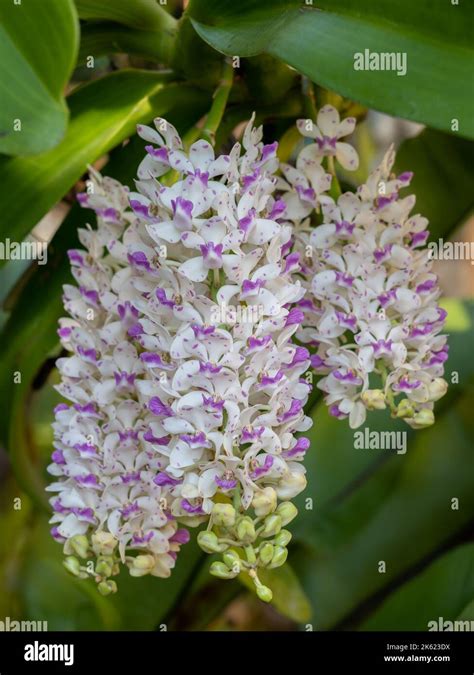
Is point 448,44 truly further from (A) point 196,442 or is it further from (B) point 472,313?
(B) point 472,313

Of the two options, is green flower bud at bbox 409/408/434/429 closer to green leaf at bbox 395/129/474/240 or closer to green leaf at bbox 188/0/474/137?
green leaf at bbox 188/0/474/137

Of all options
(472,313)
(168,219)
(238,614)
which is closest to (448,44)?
(168,219)

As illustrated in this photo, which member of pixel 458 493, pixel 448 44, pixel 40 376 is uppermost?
pixel 448 44

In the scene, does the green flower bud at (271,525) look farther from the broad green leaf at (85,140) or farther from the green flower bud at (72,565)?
the broad green leaf at (85,140)

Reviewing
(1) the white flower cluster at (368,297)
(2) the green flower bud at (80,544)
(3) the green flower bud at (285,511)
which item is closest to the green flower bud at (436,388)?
(1) the white flower cluster at (368,297)

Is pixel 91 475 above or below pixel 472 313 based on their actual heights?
below

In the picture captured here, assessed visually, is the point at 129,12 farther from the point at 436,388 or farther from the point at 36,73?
the point at 436,388
